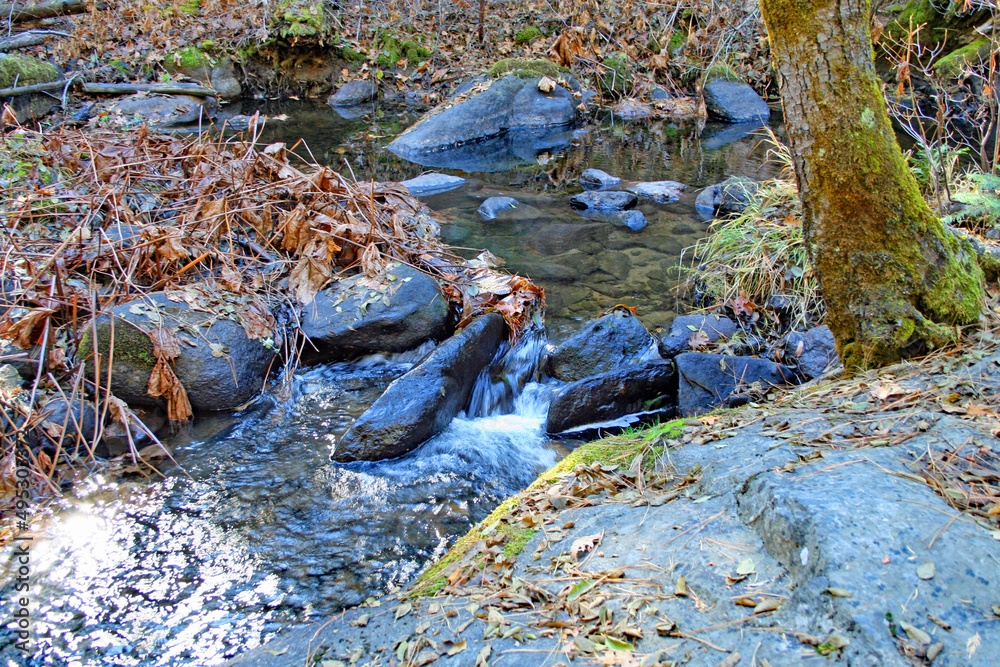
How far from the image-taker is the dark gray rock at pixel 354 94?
14789 millimetres

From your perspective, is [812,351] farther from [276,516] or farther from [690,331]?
[276,516]

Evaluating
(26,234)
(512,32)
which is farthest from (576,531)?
(512,32)

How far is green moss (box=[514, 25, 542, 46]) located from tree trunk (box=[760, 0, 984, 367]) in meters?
14.1

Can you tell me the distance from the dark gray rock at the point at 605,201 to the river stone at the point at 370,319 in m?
3.77

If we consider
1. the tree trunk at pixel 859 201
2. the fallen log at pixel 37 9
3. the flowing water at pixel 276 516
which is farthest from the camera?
the fallen log at pixel 37 9

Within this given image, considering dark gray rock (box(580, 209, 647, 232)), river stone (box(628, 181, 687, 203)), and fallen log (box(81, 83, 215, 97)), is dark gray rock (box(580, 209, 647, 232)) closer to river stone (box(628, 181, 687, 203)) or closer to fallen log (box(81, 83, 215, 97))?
Result: river stone (box(628, 181, 687, 203))

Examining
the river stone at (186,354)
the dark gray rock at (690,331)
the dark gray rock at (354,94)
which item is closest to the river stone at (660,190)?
the dark gray rock at (690,331)

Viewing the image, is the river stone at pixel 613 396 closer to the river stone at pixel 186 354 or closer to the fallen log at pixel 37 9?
the river stone at pixel 186 354

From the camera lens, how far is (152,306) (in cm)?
455

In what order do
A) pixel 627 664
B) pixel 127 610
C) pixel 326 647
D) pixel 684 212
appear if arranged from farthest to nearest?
pixel 684 212 < pixel 127 610 < pixel 326 647 < pixel 627 664

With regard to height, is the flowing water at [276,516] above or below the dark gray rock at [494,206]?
below

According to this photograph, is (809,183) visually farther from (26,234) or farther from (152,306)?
(26,234)

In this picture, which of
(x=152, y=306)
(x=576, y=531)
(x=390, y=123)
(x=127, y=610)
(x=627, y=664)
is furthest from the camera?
(x=390, y=123)

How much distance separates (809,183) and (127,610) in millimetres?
4087
